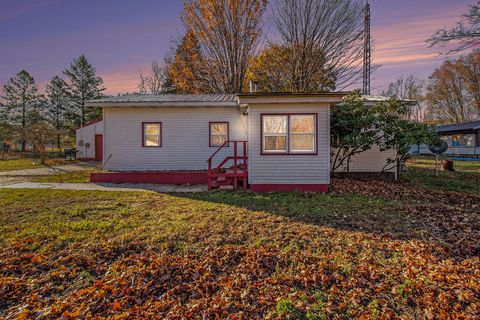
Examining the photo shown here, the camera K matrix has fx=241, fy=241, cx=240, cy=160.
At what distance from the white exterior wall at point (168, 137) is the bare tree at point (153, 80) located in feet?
70.6

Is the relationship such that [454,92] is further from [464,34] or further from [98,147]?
[98,147]

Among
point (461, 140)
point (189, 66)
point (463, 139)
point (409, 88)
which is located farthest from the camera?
point (409, 88)

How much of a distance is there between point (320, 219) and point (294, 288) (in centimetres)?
274

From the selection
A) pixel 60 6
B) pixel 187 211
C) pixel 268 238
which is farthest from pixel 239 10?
pixel 268 238

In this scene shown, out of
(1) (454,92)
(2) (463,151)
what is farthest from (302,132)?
(1) (454,92)

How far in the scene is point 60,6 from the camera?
1270 centimetres

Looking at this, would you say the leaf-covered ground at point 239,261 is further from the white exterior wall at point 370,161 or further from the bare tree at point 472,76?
the bare tree at point 472,76

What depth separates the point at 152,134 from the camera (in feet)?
38.4

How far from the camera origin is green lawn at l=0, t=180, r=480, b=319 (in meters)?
2.62

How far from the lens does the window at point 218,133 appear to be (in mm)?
11630

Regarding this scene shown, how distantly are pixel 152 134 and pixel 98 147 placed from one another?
38.0ft

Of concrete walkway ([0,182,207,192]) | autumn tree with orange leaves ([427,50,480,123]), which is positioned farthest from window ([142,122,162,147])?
autumn tree with orange leaves ([427,50,480,123])

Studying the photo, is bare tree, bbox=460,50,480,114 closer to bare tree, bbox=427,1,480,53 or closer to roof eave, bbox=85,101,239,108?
bare tree, bbox=427,1,480,53

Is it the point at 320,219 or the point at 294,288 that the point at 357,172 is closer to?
the point at 320,219
